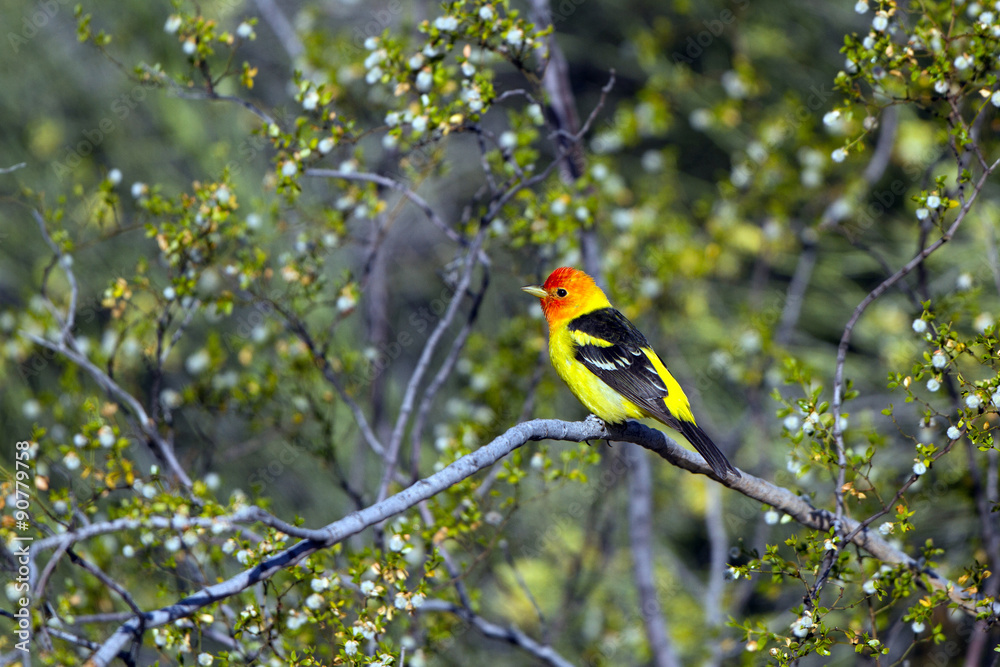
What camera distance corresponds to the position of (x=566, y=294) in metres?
4.34

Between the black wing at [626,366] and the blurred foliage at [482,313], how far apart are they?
15.2 inches

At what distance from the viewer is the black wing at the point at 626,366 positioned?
377cm

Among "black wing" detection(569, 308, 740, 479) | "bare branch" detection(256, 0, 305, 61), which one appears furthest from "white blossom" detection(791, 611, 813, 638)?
"bare branch" detection(256, 0, 305, 61)

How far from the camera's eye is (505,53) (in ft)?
12.6

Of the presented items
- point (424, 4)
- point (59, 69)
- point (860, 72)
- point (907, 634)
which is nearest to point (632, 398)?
point (860, 72)

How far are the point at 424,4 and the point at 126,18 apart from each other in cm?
267

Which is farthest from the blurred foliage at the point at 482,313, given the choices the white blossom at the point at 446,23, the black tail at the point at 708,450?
the black tail at the point at 708,450
